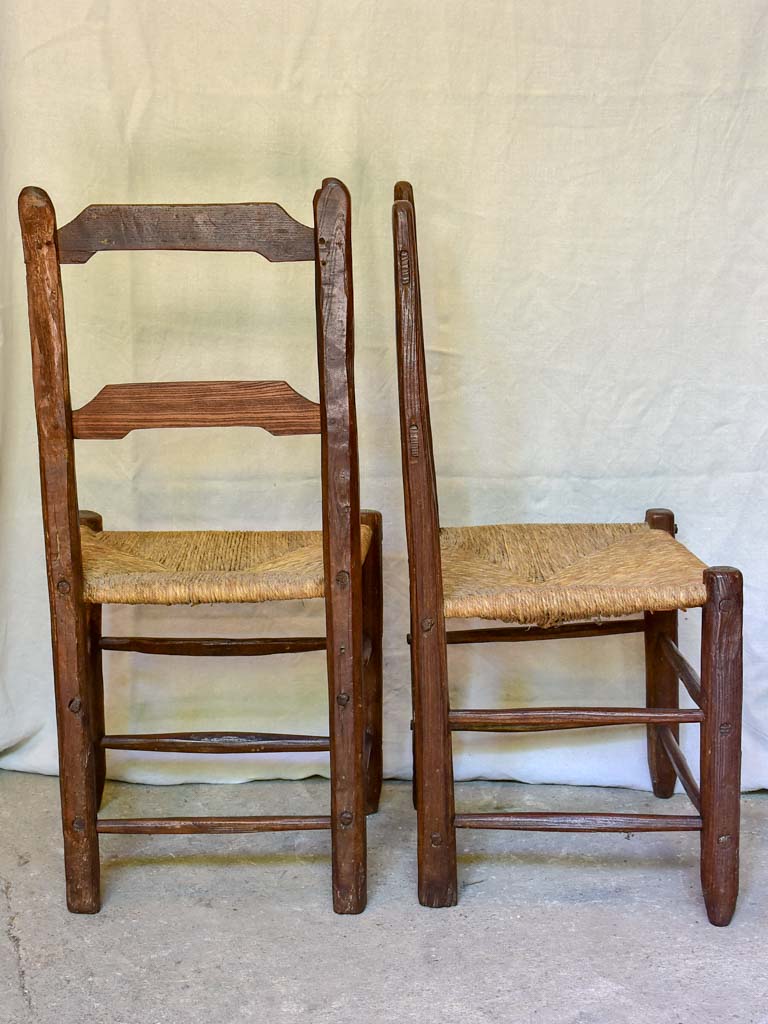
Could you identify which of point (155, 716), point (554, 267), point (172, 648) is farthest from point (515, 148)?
point (155, 716)

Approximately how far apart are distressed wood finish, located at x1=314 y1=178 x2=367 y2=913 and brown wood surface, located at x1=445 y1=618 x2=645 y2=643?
324 mm

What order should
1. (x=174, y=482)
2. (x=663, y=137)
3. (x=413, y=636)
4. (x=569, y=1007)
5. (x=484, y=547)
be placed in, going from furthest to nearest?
(x=174, y=482), (x=663, y=137), (x=484, y=547), (x=413, y=636), (x=569, y=1007)

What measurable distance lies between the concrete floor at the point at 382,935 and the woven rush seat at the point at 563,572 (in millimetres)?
459

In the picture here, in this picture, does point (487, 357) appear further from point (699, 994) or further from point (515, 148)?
point (699, 994)

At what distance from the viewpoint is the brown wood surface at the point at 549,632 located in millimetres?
1911

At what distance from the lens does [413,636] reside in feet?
5.47

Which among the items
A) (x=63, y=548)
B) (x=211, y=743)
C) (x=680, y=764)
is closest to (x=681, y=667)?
(x=680, y=764)

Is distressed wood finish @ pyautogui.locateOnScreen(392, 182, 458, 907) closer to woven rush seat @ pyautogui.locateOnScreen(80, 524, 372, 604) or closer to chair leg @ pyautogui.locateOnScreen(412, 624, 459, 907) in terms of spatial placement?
chair leg @ pyautogui.locateOnScreen(412, 624, 459, 907)

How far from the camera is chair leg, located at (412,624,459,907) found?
1.66 metres

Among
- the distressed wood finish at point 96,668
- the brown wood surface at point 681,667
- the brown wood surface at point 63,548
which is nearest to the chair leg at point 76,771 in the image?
the brown wood surface at point 63,548

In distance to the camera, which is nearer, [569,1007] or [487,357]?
[569,1007]

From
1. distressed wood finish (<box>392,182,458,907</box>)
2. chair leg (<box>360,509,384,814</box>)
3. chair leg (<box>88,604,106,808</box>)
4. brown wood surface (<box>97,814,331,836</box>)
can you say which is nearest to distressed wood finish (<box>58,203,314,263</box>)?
distressed wood finish (<box>392,182,458,907</box>)

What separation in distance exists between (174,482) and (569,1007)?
1151mm

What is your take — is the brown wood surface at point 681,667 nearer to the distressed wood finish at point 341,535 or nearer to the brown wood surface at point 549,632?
the brown wood surface at point 549,632
